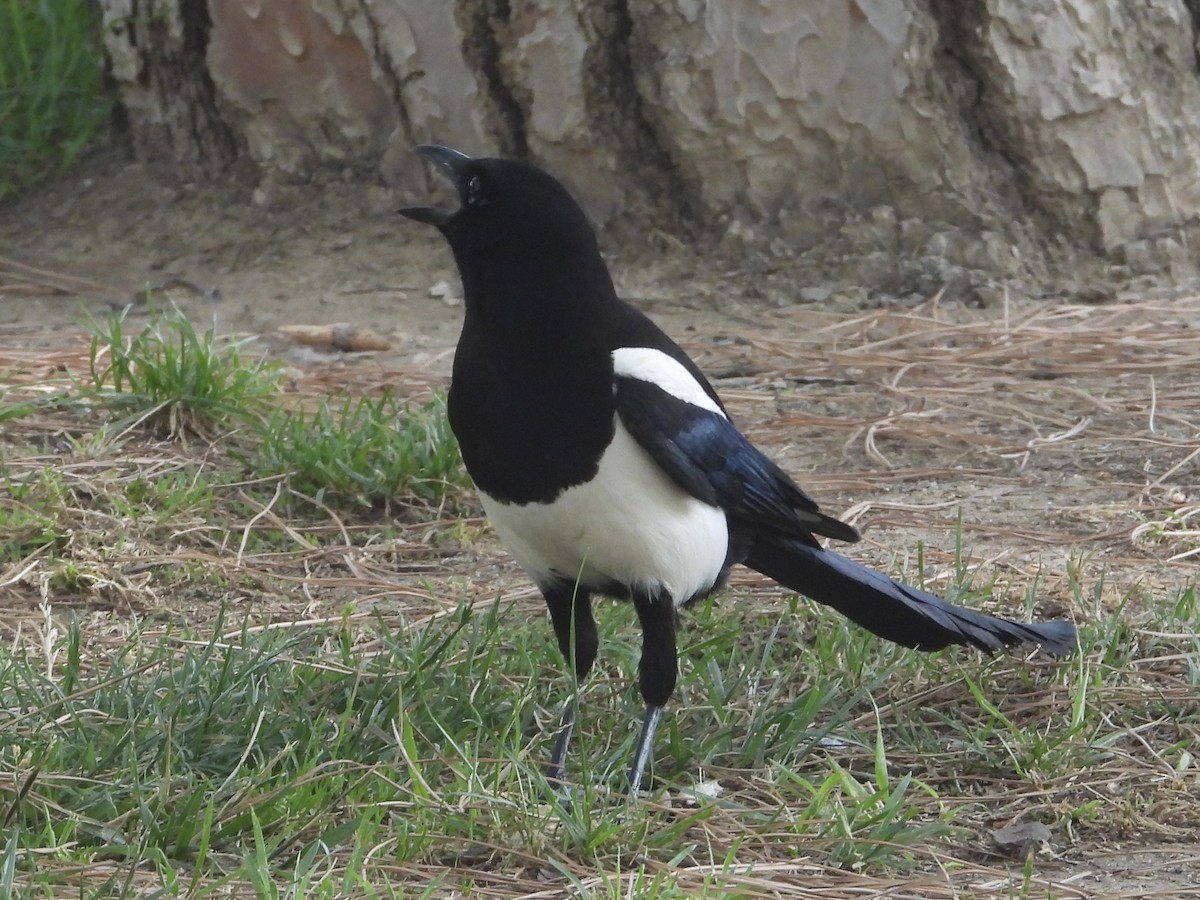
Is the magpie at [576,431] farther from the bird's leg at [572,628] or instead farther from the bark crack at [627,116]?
the bark crack at [627,116]

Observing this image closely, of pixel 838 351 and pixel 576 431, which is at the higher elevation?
pixel 576 431

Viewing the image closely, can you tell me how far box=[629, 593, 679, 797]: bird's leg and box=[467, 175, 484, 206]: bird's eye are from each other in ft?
2.59

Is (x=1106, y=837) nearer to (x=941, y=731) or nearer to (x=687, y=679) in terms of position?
(x=941, y=731)

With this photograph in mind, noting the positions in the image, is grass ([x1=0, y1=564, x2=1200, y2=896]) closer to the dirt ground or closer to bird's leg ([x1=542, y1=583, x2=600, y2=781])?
bird's leg ([x1=542, y1=583, x2=600, y2=781])

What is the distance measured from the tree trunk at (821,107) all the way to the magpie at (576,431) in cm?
305

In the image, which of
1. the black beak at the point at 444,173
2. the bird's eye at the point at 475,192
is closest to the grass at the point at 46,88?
the black beak at the point at 444,173

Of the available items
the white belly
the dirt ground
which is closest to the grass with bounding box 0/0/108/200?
the dirt ground

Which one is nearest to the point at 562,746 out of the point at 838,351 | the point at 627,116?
the point at 838,351

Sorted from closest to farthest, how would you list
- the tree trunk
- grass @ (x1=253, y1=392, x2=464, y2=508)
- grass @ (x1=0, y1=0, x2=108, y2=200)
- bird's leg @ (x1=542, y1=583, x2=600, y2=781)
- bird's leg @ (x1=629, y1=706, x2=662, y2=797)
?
bird's leg @ (x1=629, y1=706, x2=662, y2=797) → bird's leg @ (x1=542, y1=583, x2=600, y2=781) → grass @ (x1=253, y1=392, x2=464, y2=508) → the tree trunk → grass @ (x1=0, y1=0, x2=108, y2=200)

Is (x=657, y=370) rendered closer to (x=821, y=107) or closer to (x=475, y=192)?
(x=475, y=192)

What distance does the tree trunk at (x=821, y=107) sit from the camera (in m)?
5.92

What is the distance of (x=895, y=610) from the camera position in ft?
→ 10.5

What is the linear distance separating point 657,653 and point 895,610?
544 millimetres

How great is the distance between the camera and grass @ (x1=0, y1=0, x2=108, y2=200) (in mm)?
6875
